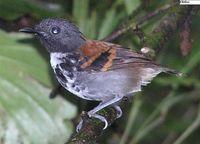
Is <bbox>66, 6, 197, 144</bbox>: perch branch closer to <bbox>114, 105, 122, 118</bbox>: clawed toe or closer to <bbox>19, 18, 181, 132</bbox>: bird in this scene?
<bbox>114, 105, 122, 118</bbox>: clawed toe

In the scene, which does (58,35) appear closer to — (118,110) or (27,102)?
(118,110)

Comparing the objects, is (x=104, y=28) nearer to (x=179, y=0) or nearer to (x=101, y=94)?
(x=179, y=0)

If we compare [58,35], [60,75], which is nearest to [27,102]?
[58,35]

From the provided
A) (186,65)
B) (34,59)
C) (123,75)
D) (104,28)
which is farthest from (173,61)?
(123,75)

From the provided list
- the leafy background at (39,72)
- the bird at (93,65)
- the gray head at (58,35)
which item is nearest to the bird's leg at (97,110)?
the bird at (93,65)

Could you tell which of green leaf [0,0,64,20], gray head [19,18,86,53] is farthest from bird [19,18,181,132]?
green leaf [0,0,64,20]

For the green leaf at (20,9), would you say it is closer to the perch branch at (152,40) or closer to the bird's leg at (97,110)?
the perch branch at (152,40)

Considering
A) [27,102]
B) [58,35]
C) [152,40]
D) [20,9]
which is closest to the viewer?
[58,35]
